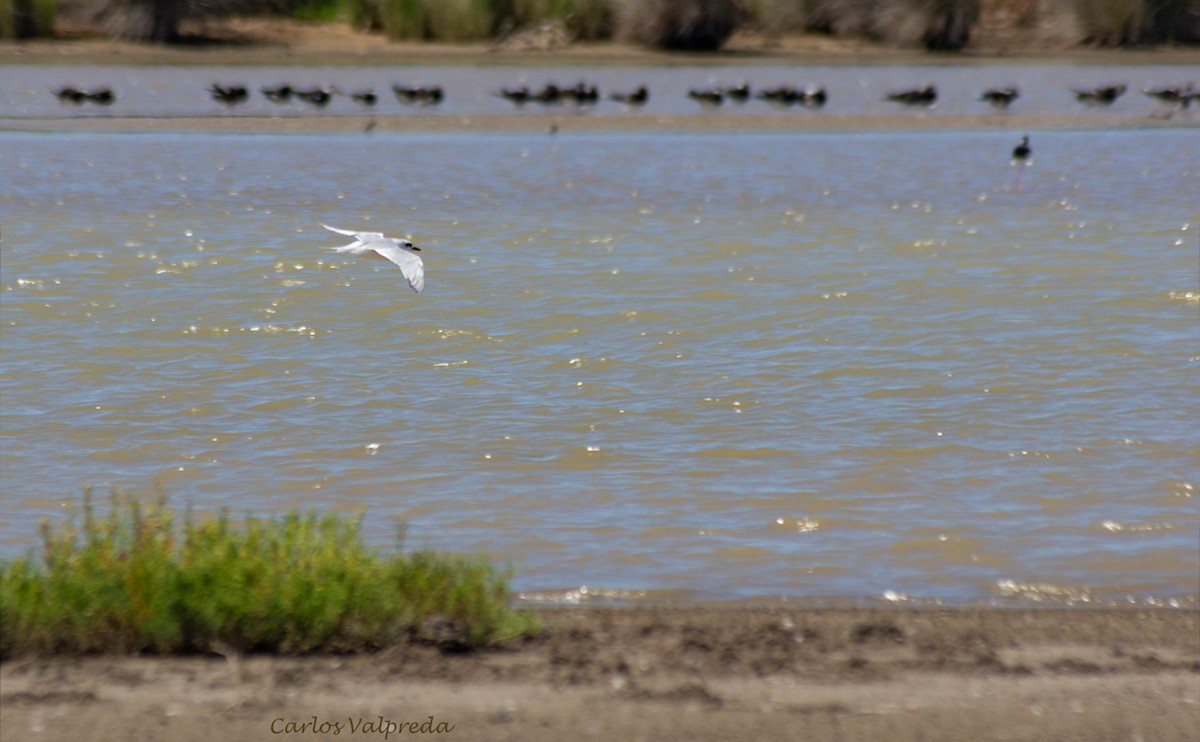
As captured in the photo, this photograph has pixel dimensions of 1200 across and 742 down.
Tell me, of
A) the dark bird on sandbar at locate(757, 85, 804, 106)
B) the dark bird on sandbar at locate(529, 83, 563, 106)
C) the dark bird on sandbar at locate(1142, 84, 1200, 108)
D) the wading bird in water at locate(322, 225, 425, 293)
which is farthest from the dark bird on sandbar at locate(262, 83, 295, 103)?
the wading bird in water at locate(322, 225, 425, 293)

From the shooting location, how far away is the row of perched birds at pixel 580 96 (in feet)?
83.7

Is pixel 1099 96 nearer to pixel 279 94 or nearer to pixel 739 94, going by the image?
pixel 739 94

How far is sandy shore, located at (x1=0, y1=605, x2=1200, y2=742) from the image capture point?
4.74m

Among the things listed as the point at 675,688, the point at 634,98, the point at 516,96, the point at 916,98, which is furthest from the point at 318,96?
the point at 675,688

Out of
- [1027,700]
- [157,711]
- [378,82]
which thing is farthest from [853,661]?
[378,82]

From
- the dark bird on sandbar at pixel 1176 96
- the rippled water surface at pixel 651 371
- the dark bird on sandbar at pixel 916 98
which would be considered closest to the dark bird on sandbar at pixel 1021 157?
the rippled water surface at pixel 651 371

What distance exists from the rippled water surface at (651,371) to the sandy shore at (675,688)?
791 millimetres

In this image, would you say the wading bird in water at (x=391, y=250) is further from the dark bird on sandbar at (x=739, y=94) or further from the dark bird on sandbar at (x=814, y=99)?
the dark bird on sandbar at (x=739, y=94)

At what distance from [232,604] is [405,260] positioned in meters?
3.14

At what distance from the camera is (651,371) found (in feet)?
34.1

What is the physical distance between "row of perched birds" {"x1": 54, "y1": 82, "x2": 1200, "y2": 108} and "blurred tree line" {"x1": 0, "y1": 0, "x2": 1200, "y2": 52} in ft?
21.4

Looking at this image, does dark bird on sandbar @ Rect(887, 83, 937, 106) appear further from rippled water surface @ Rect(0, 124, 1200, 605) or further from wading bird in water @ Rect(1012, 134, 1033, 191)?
rippled water surface @ Rect(0, 124, 1200, 605)

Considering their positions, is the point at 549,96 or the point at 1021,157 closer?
the point at 1021,157

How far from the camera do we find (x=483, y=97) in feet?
89.7
